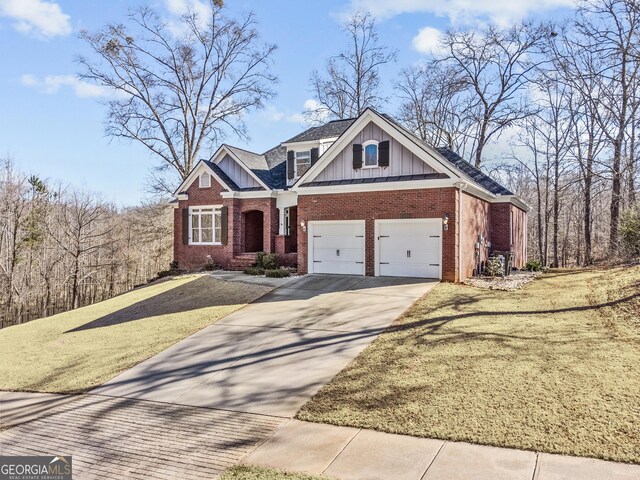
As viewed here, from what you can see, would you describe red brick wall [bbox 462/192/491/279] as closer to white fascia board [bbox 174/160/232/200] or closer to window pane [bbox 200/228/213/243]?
white fascia board [bbox 174/160/232/200]

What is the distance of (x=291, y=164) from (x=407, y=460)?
17.7 metres

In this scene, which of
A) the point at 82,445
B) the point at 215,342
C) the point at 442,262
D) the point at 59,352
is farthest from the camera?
the point at 442,262

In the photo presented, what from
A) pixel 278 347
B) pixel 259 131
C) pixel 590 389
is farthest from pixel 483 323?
pixel 259 131

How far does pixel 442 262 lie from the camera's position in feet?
48.1

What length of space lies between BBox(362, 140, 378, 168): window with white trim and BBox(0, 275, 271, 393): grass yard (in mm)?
5927

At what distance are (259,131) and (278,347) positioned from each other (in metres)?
24.3

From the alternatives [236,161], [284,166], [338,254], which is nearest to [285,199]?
[236,161]

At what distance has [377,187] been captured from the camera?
15.4 m

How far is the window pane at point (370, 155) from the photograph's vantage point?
15.9m

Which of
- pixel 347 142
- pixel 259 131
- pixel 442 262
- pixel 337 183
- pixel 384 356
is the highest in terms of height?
pixel 259 131

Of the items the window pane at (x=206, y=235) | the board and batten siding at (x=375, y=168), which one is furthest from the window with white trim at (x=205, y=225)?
the board and batten siding at (x=375, y=168)

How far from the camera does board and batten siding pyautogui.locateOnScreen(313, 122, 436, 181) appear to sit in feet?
50.0

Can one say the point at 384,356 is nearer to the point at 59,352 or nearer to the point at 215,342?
the point at 215,342

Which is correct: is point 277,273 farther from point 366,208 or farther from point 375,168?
point 375,168
